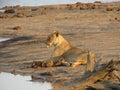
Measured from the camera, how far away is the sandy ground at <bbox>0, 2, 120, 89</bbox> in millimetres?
15741

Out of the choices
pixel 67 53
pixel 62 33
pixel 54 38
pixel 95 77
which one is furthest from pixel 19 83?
pixel 62 33

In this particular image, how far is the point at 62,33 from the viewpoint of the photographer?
24531 mm

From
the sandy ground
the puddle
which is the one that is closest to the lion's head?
the sandy ground

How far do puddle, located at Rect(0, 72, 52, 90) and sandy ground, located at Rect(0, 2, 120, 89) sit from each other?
14.5 inches

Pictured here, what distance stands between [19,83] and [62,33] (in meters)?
10.3

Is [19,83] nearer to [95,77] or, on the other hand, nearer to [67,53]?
[67,53]

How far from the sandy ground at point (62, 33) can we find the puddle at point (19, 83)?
37cm

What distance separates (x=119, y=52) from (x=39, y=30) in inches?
388

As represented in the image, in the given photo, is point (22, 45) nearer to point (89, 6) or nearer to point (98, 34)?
point (98, 34)

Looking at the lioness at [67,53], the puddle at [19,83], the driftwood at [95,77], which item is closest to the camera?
the driftwood at [95,77]

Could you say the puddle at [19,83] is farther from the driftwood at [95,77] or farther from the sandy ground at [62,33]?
the driftwood at [95,77]

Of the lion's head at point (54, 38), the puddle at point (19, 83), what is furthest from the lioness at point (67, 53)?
the puddle at point (19, 83)

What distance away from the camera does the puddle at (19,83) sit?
1350 cm

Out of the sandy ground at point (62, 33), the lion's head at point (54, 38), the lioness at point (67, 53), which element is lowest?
the sandy ground at point (62, 33)
